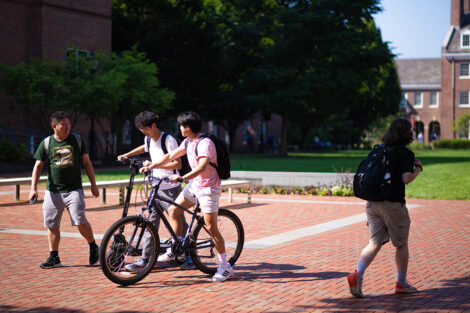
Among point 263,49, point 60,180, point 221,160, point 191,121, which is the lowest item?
point 60,180

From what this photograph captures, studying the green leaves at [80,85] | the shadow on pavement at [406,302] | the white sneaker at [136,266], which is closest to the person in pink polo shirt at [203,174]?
the white sneaker at [136,266]

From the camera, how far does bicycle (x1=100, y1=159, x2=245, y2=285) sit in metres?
6.45

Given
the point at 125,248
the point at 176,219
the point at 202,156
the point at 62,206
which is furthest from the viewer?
the point at 62,206

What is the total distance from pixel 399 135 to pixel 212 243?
2.39 meters

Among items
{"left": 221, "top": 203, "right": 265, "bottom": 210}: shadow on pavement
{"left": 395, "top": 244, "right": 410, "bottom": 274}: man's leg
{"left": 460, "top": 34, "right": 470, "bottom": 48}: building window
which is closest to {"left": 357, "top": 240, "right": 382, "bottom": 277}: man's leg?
{"left": 395, "top": 244, "right": 410, "bottom": 274}: man's leg

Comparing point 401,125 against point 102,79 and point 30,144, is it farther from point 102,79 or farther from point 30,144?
point 30,144

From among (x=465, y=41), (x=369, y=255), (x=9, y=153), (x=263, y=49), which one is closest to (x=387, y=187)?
(x=369, y=255)

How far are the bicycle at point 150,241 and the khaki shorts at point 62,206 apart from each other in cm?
86

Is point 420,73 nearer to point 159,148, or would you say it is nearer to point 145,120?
point 159,148

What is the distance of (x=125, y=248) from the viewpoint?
21.6 ft

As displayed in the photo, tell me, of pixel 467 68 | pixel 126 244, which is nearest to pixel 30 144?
pixel 126 244

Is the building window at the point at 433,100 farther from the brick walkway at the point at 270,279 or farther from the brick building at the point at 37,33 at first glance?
the brick walkway at the point at 270,279

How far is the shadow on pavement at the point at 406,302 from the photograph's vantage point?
18.6 feet

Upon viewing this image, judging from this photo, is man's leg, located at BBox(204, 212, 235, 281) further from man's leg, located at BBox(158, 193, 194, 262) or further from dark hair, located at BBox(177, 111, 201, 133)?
dark hair, located at BBox(177, 111, 201, 133)
